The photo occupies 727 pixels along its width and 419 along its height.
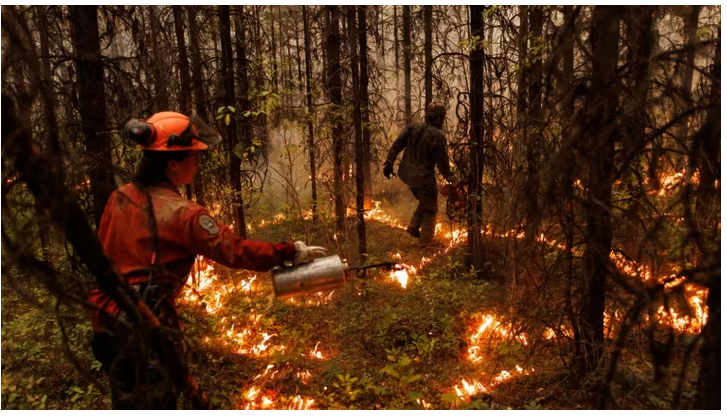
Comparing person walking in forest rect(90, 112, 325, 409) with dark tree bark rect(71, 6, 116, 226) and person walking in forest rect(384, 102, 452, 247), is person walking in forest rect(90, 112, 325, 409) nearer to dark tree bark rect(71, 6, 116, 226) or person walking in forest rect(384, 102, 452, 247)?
dark tree bark rect(71, 6, 116, 226)

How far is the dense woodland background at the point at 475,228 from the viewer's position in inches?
93.9

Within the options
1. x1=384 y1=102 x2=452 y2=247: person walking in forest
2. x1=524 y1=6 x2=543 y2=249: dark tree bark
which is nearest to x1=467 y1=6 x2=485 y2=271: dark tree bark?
x1=524 y1=6 x2=543 y2=249: dark tree bark

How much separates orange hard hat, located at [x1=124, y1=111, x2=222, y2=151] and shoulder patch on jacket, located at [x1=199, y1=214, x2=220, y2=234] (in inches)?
22.3

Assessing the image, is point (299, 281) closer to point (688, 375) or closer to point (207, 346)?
point (207, 346)

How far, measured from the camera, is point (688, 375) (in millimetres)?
3793

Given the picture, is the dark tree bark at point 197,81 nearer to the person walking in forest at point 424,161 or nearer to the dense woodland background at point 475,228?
the dense woodland background at point 475,228

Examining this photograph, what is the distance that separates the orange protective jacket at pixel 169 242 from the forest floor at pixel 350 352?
1.07 ft

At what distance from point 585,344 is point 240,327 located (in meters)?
3.85

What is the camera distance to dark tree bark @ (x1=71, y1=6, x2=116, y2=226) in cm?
425

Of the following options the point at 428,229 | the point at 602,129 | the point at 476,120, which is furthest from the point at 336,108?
the point at 602,129

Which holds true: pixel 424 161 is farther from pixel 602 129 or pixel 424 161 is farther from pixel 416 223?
pixel 602 129

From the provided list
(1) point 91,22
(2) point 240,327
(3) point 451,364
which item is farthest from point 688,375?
(1) point 91,22

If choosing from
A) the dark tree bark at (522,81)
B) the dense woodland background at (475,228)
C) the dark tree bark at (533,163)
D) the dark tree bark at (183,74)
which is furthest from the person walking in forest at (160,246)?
the dark tree bark at (183,74)

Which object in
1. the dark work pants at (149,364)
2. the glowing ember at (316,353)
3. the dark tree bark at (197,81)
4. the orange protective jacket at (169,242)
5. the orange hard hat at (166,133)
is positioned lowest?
the glowing ember at (316,353)
